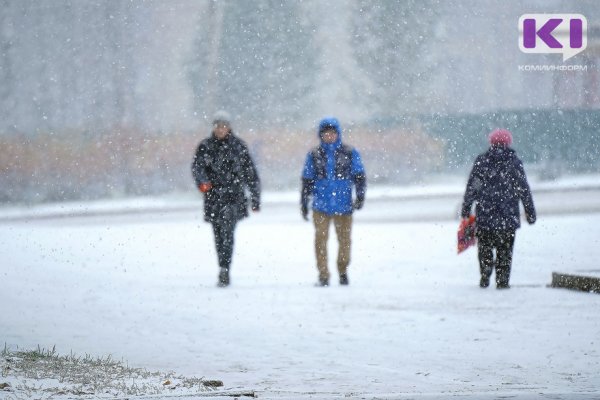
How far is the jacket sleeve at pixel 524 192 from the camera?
9.66 meters

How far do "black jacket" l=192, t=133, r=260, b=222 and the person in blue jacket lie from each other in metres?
0.52

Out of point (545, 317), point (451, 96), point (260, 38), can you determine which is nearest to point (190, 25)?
point (260, 38)

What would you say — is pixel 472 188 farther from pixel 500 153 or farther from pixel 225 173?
pixel 225 173

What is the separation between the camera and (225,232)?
10.2 meters

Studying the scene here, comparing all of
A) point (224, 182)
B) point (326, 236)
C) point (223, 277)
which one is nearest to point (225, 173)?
point (224, 182)

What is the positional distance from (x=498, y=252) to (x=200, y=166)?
9.08 ft

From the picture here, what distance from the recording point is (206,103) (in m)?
29.4

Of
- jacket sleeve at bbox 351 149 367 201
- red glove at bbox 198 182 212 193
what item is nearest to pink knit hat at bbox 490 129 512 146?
jacket sleeve at bbox 351 149 367 201

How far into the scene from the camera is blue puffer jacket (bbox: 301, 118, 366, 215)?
9.93m

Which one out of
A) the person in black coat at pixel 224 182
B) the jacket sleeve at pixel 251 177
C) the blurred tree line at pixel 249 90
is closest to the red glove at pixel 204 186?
the person in black coat at pixel 224 182

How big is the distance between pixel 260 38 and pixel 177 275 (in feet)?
59.7

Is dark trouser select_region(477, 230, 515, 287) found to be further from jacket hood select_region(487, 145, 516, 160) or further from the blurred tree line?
the blurred tree line

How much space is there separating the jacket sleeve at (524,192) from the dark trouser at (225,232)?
2.55 metres

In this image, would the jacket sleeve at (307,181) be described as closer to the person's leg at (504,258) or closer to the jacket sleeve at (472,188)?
the jacket sleeve at (472,188)
